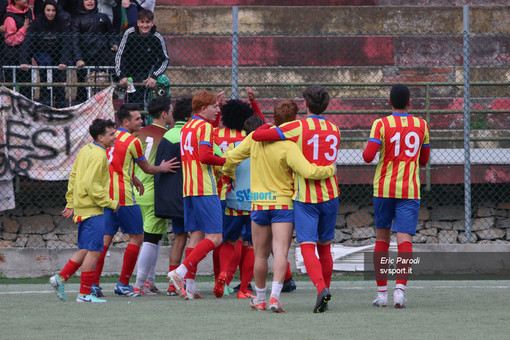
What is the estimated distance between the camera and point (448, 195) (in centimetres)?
1265

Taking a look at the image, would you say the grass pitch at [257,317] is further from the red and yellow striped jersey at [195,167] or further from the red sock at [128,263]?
the red and yellow striped jersey at [195,167]

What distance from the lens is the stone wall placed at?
12.5 meters

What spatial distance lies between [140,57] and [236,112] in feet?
11.0

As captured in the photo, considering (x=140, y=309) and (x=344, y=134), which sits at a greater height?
(x=344, y=134)

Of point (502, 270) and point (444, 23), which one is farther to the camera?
point (444, 23)

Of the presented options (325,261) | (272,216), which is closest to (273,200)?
(272,216)

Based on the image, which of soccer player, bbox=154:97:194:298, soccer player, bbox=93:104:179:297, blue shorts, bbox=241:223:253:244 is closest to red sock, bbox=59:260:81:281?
soccer player, bbox=93:104:179:297

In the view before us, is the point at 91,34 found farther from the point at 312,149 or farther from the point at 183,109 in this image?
the point at 312,149

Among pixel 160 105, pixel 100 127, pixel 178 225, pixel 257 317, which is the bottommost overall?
pixel 257 317

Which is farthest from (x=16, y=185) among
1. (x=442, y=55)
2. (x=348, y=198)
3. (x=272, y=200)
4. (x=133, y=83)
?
(x=442, y=55)

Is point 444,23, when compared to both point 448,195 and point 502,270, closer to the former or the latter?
point 448,195

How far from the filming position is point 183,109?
9211 mm

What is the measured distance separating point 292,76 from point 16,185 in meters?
4.65

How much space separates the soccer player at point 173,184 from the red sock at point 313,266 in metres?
1.95
